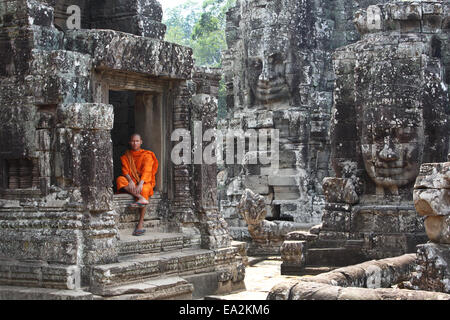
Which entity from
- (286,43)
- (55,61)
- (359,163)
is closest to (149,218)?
(55,61)

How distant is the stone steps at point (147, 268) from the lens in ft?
26.8

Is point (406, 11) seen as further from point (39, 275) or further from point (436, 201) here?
point (39, 275)

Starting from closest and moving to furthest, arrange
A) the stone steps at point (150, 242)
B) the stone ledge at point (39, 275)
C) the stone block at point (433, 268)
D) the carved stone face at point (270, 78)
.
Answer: the stone block at point (433, 268) < the stone ledge at point (39, 275) < the stone steps at point (150, 242) < the carved stone face at point (270, 78)

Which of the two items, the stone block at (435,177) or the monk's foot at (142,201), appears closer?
the stone block at (435,177)

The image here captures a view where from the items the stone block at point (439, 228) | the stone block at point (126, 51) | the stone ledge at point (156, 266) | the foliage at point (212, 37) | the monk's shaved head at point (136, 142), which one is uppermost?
the foliage at point (212, 37)

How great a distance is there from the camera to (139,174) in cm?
975

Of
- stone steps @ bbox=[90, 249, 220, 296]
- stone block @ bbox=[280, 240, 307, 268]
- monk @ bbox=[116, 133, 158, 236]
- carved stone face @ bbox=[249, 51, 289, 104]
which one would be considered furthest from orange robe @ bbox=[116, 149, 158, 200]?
carved stone face @ bbox=[249, 51, 289, 104]

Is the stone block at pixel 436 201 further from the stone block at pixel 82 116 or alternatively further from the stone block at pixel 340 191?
the stone block at pixel 340 191

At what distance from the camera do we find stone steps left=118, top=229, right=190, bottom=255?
9039mm

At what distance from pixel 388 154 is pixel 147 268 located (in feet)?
13.1

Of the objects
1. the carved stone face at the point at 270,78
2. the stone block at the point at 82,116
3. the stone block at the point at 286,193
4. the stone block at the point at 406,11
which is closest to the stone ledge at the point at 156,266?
the stone block at the point at 82,116

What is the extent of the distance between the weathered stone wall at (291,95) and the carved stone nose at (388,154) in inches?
177

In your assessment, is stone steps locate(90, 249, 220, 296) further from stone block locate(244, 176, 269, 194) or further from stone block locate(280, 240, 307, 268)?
stone block locate(244, 176, 269, 194)

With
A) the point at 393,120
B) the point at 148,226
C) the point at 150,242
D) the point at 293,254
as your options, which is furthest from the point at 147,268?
the point at 393,120
